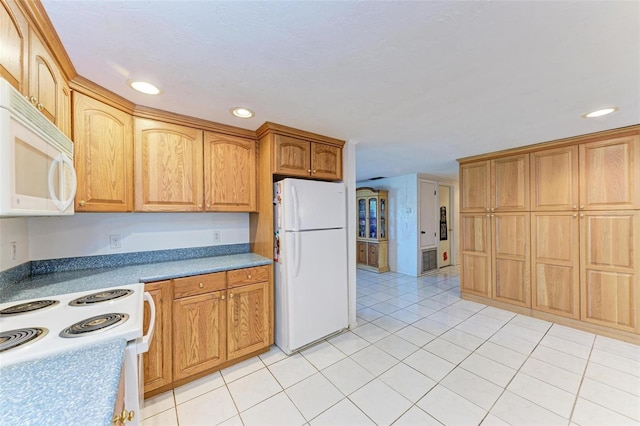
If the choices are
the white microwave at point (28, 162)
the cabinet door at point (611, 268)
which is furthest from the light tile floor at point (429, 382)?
the white microwave at point (28, 162)

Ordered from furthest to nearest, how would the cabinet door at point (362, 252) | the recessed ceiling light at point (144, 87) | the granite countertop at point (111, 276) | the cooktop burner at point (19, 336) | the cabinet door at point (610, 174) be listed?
1. the cabinet door at point (362, 252)
2. the cabinet door at point (610, 174)
3. the recessed ceiling light at point (144, 87)
4. the granite countertop at point (111, 276)
5. the cooktop burner at point (19, 336)

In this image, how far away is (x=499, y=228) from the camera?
3.29 meters

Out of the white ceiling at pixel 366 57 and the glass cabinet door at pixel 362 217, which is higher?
the white ceiling at pixel 366 57

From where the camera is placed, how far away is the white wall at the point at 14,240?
140 cm

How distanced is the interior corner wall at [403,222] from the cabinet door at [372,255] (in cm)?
33

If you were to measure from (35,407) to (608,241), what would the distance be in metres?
4.15

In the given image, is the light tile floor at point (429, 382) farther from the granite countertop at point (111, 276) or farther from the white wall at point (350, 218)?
the granite countertop at point (111, 276)

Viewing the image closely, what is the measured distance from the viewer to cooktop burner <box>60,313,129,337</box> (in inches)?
38.6

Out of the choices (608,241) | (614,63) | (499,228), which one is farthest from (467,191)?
(614,63)

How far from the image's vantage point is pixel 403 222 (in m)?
5.13

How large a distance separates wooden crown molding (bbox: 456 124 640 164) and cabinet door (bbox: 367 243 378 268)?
8.51 feet

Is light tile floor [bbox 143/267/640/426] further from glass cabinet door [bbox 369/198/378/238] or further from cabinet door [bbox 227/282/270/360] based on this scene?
glass cabinet door [bbox 369/198/378/238]

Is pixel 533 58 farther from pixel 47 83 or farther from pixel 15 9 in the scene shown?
pixel 47 83

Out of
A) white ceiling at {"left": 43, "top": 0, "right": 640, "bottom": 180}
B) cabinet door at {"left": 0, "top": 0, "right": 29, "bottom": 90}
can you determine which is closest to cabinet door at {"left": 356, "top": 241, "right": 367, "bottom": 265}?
white ceiling at {"left": 43, "top": 0, "right": 640, "bottom": 180}
